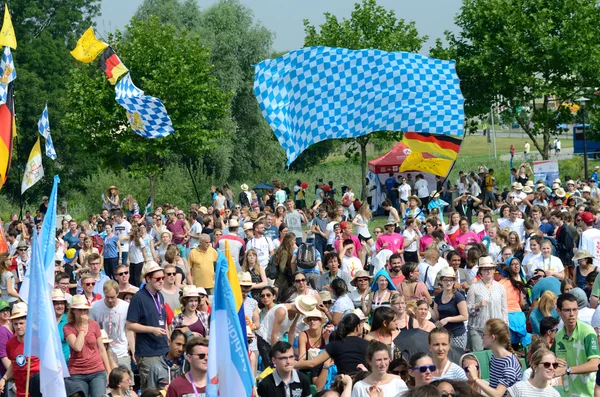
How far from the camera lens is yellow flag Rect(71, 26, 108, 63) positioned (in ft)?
78.0

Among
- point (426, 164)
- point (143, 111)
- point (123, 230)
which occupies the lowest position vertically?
point (123, 230)

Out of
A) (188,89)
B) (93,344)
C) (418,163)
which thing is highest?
(188,89)

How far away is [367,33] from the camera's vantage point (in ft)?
127

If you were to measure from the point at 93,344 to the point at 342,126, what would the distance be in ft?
18.8

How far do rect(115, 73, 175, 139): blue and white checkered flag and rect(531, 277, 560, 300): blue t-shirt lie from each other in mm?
11853

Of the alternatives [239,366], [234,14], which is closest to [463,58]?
[234,14]

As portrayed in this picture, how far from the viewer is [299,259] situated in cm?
1469

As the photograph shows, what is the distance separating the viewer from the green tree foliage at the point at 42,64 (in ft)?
178


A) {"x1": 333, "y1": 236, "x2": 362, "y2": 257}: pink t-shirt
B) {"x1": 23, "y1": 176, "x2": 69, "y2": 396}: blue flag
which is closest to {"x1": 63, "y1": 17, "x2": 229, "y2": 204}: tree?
{"x1": 333, "y1": 236, "x2": 362, "y2": 257}: pink t-shirt

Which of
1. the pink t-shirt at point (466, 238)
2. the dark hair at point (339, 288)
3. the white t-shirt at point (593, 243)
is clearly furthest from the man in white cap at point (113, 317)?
the pink t-shirt at point (466, 238)

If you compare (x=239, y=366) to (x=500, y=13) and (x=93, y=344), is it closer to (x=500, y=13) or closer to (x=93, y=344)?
(x=93, y=344)

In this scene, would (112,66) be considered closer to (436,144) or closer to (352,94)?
(436,144)

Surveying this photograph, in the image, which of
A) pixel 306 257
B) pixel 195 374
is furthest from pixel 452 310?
pixel 195 374

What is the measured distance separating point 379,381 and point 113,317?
4072 millimetres
